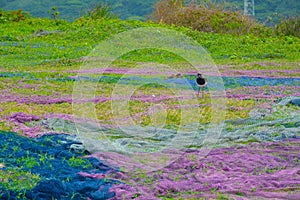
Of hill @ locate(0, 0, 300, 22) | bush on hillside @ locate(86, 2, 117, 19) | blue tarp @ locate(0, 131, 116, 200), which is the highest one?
bush on hillside @ locate(86, 2, 117, 19)

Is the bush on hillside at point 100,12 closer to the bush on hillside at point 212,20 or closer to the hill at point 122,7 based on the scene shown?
the bush on hillside at point 212,20

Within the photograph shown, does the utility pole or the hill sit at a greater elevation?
the utility pole

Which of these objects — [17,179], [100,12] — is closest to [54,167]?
[17,179]

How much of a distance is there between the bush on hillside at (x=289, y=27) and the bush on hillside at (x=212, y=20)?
2.19 feet

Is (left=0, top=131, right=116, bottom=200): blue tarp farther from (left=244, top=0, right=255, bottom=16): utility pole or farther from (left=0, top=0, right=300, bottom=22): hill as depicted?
(left=0, top=0, right=300, bottom=22): hill

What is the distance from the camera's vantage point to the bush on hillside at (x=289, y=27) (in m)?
24.3

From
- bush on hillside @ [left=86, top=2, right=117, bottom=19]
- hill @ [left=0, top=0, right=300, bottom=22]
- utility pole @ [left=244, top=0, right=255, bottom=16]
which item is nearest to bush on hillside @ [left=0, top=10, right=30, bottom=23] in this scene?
bush on hillside @ [left=86, top=2, right=117, bottom=19]

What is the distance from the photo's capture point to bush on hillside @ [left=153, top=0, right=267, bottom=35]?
79.2 feet

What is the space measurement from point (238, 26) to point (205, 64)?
838 cm

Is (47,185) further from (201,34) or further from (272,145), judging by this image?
(201,34)

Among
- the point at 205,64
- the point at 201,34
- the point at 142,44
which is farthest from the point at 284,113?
the point at 201,34

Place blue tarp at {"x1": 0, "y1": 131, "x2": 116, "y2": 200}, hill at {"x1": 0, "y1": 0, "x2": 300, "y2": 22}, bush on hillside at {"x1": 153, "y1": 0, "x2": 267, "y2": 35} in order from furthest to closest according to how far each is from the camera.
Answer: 1. hill at {"x1": 0, "y1": 0, "x2": 300, "y2": 22}
2. bush on hillside at {"x1": 153, "y1": 0, "x2": 267, "y2": 35}
3. blue tarp at {"x1": 0, "y1": 131, "x2": 116, "y2": 200}

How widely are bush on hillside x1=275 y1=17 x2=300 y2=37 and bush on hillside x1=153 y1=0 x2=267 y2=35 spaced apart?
0.67 metres

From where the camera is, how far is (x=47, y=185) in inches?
213
